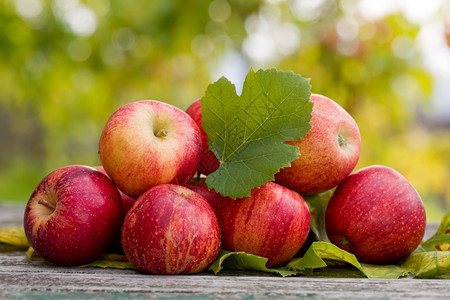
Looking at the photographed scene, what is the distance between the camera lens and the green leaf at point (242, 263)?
944 mm

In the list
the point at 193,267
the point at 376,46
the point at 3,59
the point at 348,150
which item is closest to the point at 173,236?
the point at 193,267

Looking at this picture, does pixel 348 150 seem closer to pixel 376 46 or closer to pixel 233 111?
pixel 233 111

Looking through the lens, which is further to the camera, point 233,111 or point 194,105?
point 194,105

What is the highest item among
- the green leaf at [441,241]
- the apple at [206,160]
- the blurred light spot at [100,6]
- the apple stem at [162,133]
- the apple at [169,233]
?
the blurred light spot at [100,6]

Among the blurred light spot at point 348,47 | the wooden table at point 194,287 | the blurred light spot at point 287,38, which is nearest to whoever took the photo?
the wooden table at point 194,287

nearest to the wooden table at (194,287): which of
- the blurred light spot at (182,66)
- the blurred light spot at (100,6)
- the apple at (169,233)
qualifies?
the apple at (169,233)

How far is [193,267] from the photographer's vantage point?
36.8 inches

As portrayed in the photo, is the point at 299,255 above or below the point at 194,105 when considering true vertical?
below

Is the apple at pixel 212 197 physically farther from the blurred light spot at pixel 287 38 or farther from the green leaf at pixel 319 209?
the blurred light spot at pixel 287 38

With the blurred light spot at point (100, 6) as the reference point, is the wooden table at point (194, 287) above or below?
below

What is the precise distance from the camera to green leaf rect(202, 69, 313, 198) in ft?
3.26

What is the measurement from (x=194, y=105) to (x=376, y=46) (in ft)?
8.46

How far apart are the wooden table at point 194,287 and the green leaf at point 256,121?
206 mm

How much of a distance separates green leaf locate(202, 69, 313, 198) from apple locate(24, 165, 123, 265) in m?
0.22
